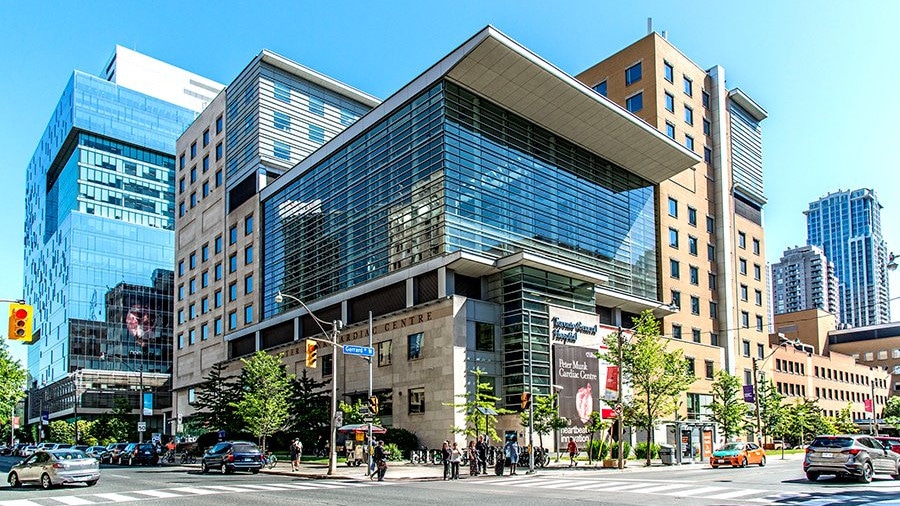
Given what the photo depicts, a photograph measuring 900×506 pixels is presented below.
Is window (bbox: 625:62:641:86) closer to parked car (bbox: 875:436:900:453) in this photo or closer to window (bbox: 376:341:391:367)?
window (bbox: 376:341:391:367)

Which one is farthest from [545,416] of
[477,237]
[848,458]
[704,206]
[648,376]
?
[704,206]

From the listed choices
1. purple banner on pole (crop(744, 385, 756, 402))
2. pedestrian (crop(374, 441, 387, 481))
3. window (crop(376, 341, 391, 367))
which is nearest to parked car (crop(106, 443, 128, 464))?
window (crop(376, 341, 391, 367))

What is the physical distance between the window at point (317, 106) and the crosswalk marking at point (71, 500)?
195 feet

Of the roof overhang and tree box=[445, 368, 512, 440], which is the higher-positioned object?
the roof overhang

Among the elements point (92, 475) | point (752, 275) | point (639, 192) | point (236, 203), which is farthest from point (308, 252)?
point (752, 275)

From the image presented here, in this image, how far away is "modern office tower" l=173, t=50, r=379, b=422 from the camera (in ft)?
255

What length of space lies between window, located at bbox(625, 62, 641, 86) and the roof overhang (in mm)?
10941

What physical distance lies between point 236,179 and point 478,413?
4664 cm

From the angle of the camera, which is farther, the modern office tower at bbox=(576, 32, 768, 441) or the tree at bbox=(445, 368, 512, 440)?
the modern office tower at bbox=(576, 32, 768, 441)

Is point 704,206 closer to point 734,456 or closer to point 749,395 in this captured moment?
point 749,395

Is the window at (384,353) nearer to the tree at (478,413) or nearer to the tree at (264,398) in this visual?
the tree at (264,398)

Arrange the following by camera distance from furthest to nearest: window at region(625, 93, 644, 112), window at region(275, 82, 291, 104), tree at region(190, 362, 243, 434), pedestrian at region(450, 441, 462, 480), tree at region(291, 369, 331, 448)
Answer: window at region(275, 82, 291, 104), window at region(625, 93, 644, 112), tree at region(190, 362, 243, 434), tree at region(291, 369, 331, 448), pedestrian at region(450, 441, 462, 480)

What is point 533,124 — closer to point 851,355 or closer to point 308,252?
point 308,252

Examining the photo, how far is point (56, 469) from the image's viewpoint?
1257 inches
